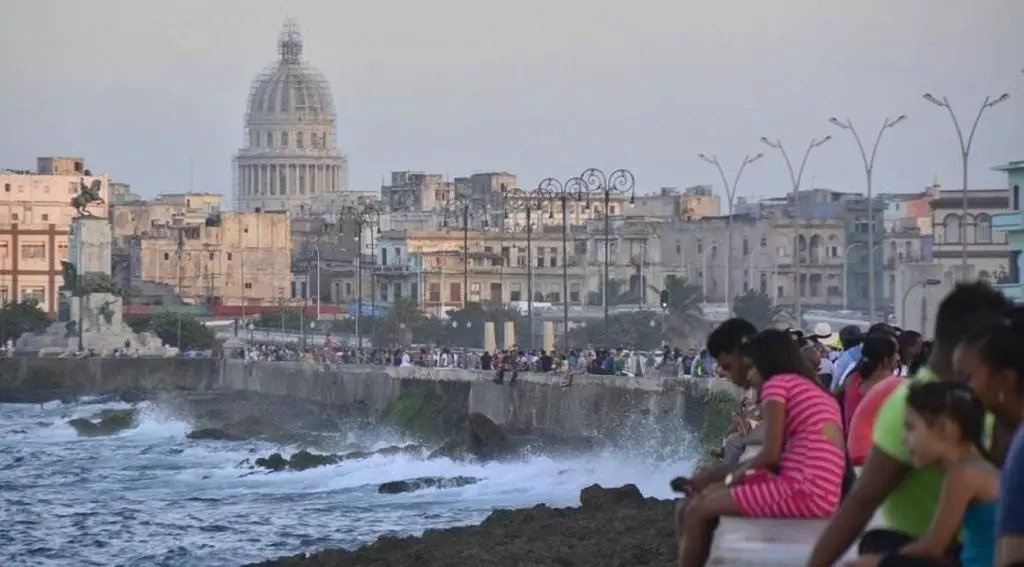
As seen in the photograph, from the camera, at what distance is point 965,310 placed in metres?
7.84

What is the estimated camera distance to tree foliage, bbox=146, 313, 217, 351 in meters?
97.1

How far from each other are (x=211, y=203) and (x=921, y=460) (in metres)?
163

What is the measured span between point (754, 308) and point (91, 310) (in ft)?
76.5

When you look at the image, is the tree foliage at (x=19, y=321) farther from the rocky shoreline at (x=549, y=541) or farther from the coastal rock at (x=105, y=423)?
the rocky shoreline at (x=549, y=541)

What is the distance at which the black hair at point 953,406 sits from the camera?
6684 mm

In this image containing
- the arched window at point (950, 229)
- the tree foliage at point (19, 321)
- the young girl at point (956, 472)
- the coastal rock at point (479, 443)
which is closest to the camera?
the young girl at point (956, 472)

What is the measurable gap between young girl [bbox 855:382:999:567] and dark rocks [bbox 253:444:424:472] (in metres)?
40.8

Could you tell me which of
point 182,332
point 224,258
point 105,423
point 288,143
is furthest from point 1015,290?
point 288,143

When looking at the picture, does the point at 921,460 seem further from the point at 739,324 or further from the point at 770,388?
the point at 739,324

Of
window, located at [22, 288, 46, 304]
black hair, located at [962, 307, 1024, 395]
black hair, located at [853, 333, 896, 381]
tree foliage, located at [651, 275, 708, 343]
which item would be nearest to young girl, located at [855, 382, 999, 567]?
black hair, located at [962, 307, 1024, 395]

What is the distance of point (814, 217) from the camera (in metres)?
103

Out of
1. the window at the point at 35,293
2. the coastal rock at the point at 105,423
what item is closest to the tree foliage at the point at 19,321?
the window at the point at 35,293

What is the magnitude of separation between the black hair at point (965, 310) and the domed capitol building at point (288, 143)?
187932 mm

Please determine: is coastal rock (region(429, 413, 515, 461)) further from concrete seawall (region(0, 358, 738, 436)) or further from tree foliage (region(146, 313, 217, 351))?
tree foliage (region(146, 313, 217, 351))
